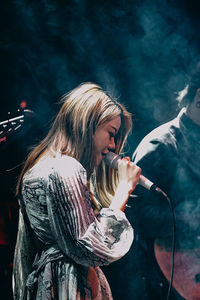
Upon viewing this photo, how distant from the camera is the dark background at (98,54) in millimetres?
1617

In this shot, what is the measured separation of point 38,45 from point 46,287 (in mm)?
1316

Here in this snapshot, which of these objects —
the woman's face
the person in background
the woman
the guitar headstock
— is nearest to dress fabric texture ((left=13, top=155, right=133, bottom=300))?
the woman

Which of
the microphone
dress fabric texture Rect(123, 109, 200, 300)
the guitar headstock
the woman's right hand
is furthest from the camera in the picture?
the guitar headstock

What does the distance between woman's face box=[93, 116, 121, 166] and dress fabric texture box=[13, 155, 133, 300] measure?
0.76 ft

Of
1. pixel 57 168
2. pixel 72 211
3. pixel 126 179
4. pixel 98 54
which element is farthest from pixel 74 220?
pixel 98 54

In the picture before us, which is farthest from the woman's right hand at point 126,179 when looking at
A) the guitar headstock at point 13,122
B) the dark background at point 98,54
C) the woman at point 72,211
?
the guitar headstock at point 13,122

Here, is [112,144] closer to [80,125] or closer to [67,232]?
[80,125]

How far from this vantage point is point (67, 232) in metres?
0.98

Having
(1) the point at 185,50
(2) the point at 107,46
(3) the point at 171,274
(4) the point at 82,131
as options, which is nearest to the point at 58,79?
(2) the point at 107,46

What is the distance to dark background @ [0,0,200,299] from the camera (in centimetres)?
162

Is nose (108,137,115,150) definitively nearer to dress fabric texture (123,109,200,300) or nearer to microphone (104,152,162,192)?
microphone (104,152,162,192)

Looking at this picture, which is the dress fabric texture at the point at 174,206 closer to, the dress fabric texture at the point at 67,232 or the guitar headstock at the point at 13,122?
the dress fabric texture at the point at 67,232

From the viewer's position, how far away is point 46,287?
1058 millimetres

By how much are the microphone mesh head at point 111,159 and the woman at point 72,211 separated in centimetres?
3
